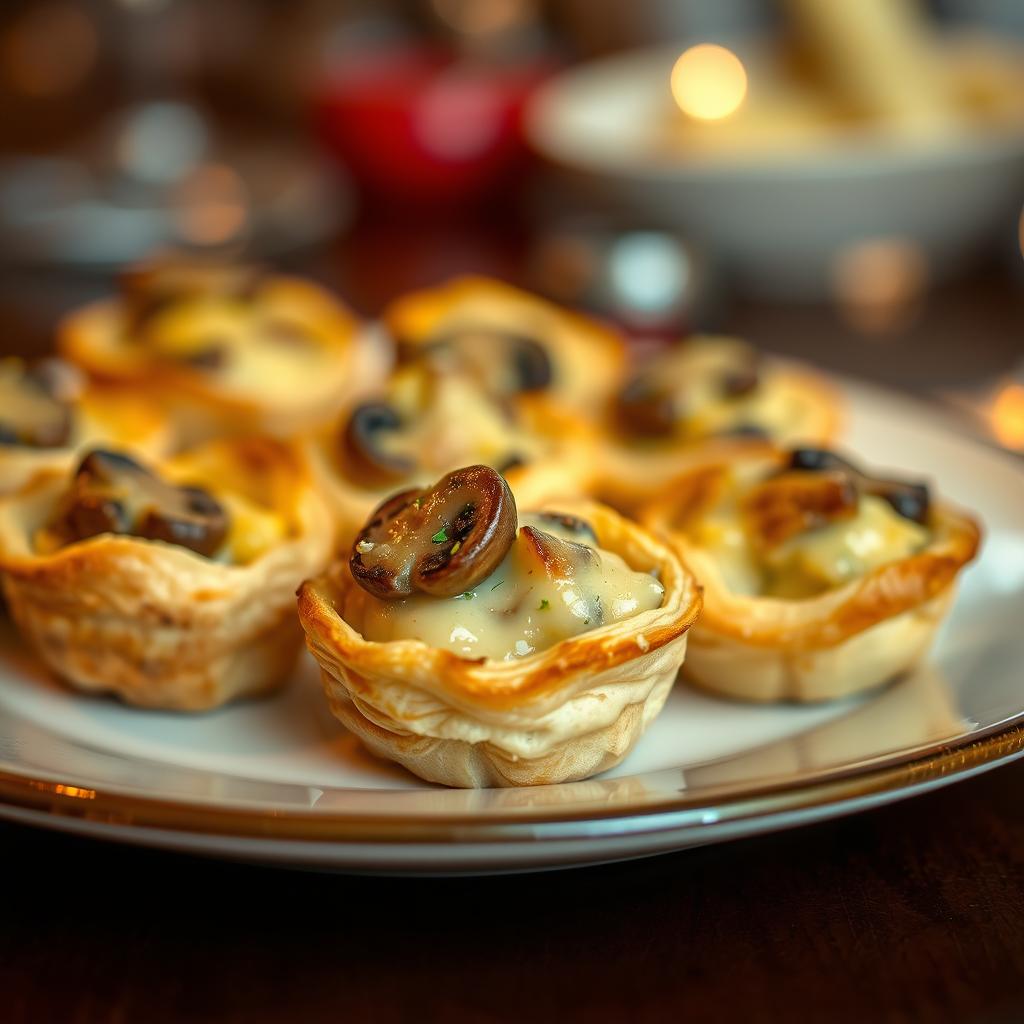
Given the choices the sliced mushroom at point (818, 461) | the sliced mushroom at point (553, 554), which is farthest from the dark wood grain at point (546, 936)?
the sliced mushroom at point (818, 461)

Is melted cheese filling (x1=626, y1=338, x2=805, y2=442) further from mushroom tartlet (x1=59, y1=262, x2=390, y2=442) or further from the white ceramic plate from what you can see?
mushroom tartlet (x1=59, y1=262, x2=390, y2=442)

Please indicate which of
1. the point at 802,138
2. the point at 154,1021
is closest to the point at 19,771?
the point at 154,1021

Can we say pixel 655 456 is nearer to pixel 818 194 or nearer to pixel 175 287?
pixel 175 287

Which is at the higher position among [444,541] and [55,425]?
[444,541]

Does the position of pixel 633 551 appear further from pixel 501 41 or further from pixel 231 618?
pixel 501 41

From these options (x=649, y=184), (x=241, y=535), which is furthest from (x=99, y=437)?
(x=649, y=184)

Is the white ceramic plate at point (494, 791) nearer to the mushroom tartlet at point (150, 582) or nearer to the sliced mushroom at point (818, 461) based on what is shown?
the mushroom tartlet at point (150, 582)
